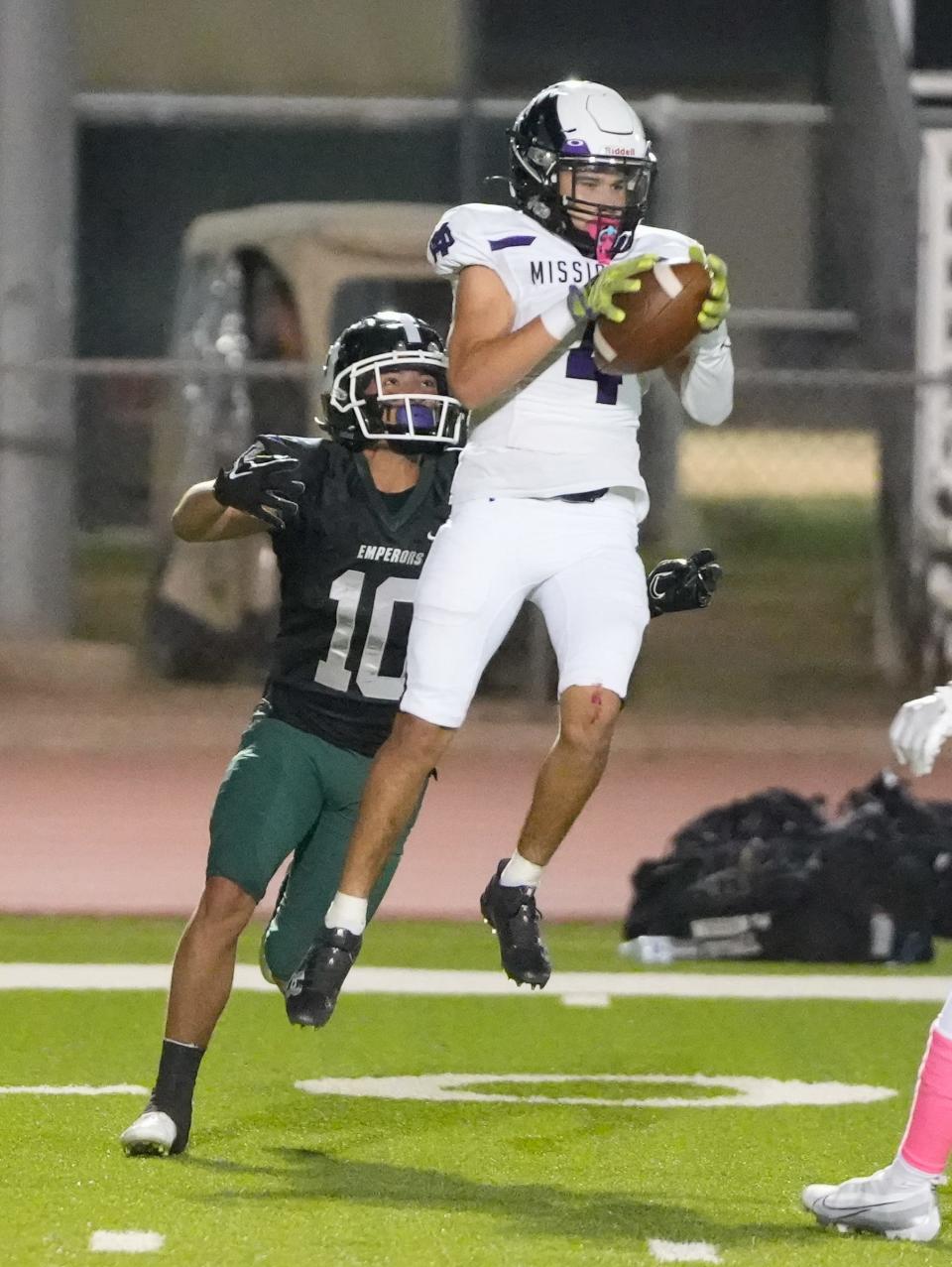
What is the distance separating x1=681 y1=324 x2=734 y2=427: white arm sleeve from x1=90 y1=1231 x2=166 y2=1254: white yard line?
76.9 inches

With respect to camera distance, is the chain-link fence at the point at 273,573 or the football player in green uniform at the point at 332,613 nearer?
the football player in green uniform at the point at 332,613

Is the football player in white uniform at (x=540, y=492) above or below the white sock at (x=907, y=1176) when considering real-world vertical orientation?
above

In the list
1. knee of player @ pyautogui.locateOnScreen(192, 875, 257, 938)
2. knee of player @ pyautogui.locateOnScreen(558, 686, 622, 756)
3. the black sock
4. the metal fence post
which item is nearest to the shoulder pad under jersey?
knee of player @ pyautogui.locateOnScreen(558, 686, 622, 756)

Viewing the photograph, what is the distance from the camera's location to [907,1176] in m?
4.53

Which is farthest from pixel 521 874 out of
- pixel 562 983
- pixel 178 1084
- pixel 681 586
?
pixel 562 983

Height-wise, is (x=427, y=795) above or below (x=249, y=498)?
below

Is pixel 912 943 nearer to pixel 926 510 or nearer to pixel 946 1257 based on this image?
pixel 946 1257

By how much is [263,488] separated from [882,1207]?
1.81 metres

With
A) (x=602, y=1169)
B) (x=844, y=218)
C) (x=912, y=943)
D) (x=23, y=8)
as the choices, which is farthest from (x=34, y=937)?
(x=844, y=218)

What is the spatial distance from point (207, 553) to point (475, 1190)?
27.7 feet

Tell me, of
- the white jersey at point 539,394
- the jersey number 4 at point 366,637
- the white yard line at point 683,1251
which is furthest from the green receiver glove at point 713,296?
the white yard line at point 683,1251

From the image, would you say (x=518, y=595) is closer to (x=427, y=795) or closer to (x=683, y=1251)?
(x=683, y=1251)

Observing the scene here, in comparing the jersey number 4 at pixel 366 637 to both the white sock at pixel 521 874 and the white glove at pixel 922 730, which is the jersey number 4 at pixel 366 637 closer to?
the white sock at pixel 521 874

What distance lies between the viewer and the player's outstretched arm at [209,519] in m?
5.28
